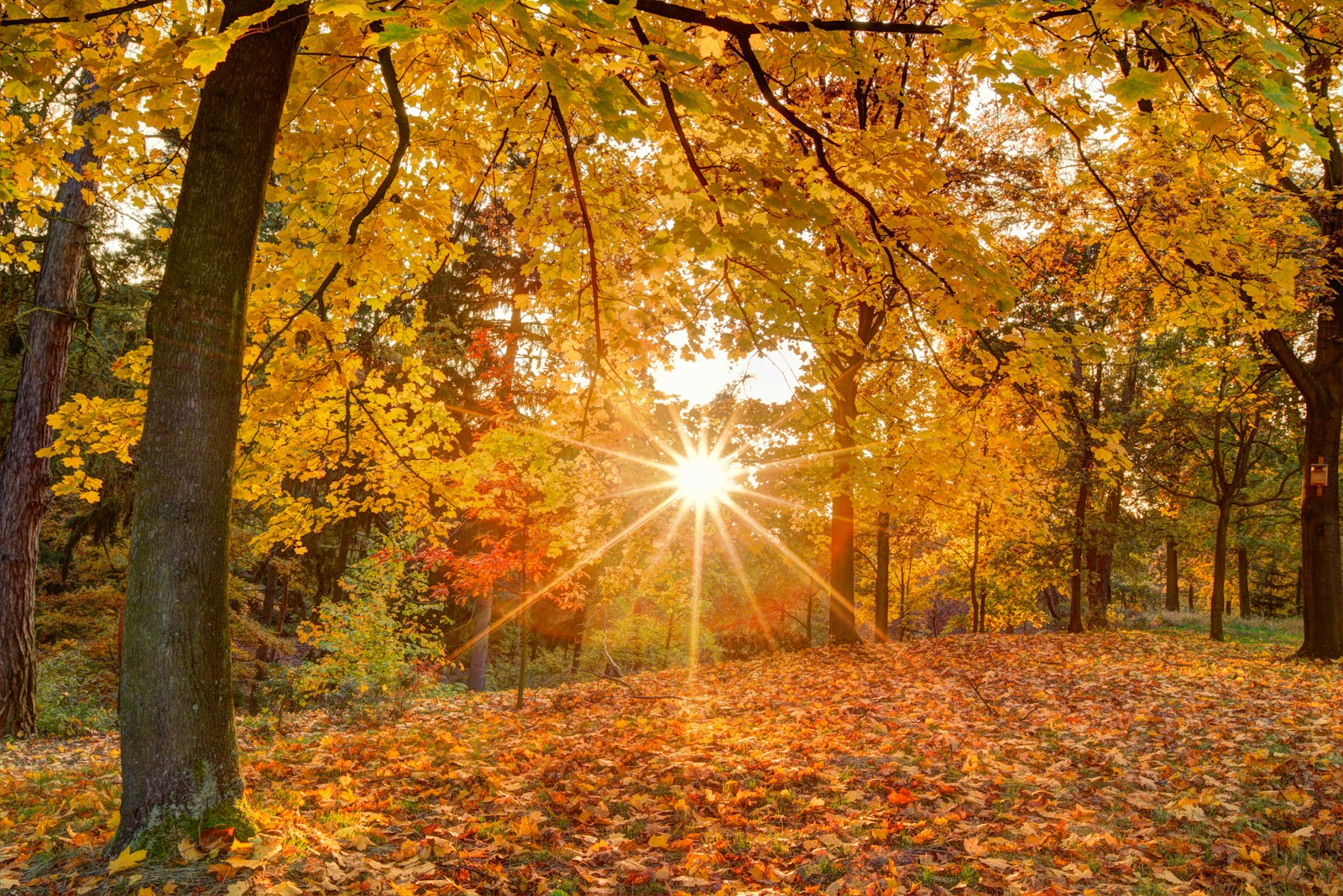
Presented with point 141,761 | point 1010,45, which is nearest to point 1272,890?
point 1010,45

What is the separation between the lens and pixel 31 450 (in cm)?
866

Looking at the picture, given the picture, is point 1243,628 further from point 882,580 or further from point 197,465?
point 197,465

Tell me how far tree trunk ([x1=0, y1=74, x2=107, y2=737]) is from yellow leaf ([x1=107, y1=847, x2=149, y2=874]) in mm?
7554

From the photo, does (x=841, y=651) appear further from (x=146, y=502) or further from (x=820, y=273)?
(x=146, y=502)

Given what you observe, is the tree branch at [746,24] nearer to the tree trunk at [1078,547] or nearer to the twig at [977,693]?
the twig at [977,693]

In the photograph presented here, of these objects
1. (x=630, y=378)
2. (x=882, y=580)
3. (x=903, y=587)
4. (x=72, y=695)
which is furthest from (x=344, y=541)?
(x=903, y=587)

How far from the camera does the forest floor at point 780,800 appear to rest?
3330mm

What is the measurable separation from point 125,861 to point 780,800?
132 inches

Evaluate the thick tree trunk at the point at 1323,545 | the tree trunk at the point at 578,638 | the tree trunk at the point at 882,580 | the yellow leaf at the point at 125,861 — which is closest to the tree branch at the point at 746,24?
the yellow leaf at the point at 125,861

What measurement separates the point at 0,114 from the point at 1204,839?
30.4ft

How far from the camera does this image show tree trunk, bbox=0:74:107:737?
8.56 m

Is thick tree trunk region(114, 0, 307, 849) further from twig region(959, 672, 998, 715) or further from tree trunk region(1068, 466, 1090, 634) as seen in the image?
tree trunk region(1068, 466, 1090, 634)

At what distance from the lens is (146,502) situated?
135 inches

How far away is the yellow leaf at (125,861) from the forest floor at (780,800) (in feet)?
0.04
